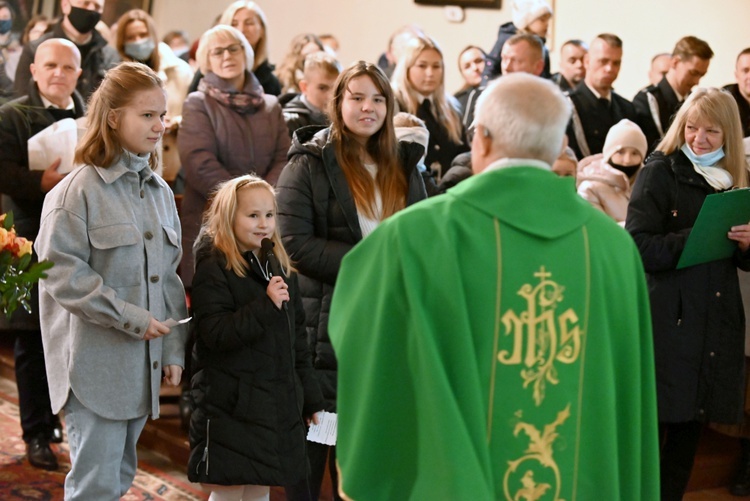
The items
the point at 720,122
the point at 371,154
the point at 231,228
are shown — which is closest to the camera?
the point at 231,228

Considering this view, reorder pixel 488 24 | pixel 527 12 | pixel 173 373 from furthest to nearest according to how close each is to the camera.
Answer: pixel 488 24 < pixel 527 12 < pixel 173 373

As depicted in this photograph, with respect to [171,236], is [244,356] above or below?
below

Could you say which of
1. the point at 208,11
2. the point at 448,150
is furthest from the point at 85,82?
the point at 208,11

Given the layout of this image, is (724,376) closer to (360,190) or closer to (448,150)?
(360,190)

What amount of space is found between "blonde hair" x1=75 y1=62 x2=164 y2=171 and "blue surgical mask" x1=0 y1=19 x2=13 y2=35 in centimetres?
445

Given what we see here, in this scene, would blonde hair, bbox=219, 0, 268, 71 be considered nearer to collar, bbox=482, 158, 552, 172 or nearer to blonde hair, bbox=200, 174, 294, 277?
blonde hair, bbox=200, 174, 294, 277

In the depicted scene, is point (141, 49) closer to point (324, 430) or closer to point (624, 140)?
point (624, 140)

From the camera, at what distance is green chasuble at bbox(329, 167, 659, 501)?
235 cm

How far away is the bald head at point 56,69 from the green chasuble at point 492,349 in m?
2.77

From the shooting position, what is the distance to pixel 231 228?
11.8 feet

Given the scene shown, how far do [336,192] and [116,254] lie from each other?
0.84 meters

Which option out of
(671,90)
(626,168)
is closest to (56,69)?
(626,168)

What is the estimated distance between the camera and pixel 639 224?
4.10 m

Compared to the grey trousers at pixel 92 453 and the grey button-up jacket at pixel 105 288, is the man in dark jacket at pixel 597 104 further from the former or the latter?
the grey trousers at pixel 92 453
